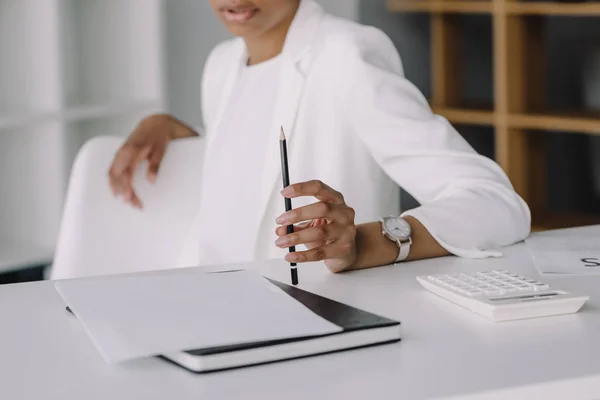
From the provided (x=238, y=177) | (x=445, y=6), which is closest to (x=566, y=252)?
(x=238, y=177)

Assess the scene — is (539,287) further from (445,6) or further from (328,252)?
(445,6)

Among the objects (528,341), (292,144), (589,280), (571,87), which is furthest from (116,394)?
(571,87)

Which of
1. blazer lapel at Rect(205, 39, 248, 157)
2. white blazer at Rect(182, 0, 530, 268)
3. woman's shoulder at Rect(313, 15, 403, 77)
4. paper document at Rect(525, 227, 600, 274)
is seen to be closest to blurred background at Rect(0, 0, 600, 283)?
blazer lapel at Rect(205, 39, 248, 157)

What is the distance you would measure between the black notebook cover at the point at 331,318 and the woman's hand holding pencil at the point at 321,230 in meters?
0.11

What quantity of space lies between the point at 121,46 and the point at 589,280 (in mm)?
2418

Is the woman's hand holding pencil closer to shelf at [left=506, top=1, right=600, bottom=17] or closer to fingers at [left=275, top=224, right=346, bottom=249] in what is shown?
fingers at [left=275, top=224, right=346, bottom=249]

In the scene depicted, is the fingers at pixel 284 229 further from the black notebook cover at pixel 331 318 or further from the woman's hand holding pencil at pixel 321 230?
the black notebook cover at pixel 331 318

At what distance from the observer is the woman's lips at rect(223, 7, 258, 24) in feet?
6.05

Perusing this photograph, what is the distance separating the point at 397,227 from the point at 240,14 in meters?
0.58

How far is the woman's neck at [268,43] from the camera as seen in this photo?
1.93 meters

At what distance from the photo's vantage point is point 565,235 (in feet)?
5.32

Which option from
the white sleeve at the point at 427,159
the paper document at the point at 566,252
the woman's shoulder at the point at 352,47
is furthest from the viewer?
the woman's shoulder at the point at 352,47

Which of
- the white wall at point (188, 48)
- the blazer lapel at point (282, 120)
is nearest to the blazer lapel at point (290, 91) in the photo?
the blazer lapel at point (282, 120)

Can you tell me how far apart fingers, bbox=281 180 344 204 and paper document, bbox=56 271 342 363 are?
0.36 feet
